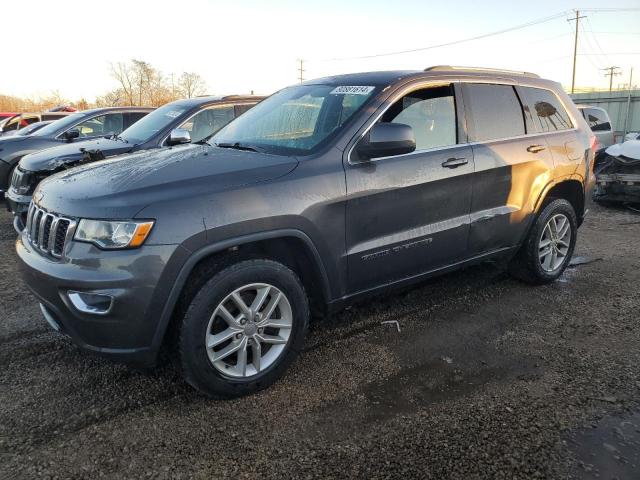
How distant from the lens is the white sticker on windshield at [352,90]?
3.46 meters

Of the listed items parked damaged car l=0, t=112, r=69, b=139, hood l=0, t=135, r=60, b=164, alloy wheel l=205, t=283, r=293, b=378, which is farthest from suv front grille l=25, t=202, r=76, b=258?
parked damaged car l=0, t=112, r=69, b=139

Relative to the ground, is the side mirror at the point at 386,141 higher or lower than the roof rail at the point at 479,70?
lower

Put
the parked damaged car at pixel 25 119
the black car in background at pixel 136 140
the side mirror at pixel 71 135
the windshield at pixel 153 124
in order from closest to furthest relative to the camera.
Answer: the black car in background at pixel 136 140 → the windshield at pixel 153 124 → the side mirror at pixel 71 135 → the parked damaged car at pixel 25 119

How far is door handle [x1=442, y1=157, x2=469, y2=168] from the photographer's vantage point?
3.59 meters

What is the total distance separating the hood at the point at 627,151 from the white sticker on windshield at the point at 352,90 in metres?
6.69

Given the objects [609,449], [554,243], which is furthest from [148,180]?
[554,243]

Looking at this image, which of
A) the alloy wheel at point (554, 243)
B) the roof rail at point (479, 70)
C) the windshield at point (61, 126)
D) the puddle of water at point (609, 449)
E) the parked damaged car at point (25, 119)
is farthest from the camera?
the parked damaged car at point (25, 119)

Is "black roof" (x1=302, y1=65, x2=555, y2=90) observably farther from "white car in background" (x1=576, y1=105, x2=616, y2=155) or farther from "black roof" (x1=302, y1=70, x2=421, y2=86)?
"white car in background" (x1=576, y1=105, x2=616, y2=155)

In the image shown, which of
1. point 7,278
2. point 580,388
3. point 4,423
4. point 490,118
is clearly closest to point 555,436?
point 580,388

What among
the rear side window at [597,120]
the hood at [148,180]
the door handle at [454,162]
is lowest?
the rear side window at [597,120]

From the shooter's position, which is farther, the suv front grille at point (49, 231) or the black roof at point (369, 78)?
the black roof at point (369, 78)

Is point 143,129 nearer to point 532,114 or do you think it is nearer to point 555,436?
point 532,114

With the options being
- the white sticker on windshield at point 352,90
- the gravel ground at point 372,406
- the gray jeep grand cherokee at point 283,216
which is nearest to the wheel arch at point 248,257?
the gray jeep grand cherokee at point 283,216

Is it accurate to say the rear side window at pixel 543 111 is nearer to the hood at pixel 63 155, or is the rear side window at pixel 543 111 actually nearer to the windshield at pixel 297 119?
the windshield at pixel 297 119
